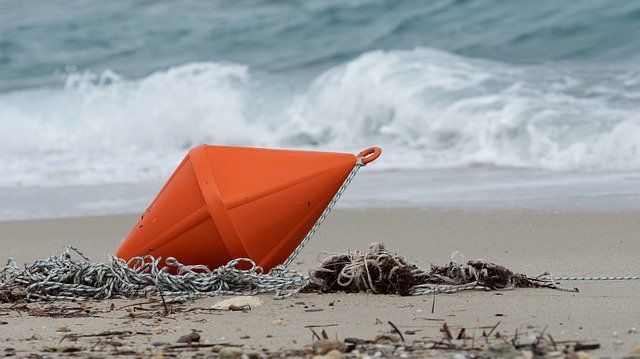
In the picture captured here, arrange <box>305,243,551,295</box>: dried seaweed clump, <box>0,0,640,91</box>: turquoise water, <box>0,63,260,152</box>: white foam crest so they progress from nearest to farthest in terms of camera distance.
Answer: <box>305,243,551,295</box>: dried seaweed clump, <box>0,63,260,152</box>: white foam crest, <box>0,0,640,91</box>: turquoise water

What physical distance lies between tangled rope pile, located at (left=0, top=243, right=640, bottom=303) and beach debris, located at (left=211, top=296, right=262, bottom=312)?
110 millimetres

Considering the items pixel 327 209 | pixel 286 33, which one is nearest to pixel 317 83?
pixel 286 33

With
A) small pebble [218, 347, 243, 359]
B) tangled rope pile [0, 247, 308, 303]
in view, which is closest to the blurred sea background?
tangled rope pile [0, 247, 308, 303]

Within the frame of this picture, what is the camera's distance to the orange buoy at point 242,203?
3.85 m

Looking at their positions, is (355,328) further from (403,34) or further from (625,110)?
(403,34)

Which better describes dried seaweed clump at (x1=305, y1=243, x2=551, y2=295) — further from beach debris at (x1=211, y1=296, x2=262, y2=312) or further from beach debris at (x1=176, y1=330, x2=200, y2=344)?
beach debris at (x1=176, y1=330, x2=200, y2=344)

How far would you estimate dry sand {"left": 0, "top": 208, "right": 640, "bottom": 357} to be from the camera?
3070mm

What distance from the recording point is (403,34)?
1527 cm

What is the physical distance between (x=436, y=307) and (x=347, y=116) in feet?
25.9

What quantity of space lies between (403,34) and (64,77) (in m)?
5.10

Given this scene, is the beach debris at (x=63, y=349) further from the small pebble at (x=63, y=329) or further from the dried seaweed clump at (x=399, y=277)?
the dried seaweed clump at (x=399, y=277)

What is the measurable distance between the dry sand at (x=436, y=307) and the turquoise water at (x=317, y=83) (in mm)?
2858

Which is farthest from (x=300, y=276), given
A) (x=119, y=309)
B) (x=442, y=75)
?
(x=442, y=75)

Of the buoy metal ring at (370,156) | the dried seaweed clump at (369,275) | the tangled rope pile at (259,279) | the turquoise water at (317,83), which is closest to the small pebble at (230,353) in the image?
the tangled rope pile at (259,279)
